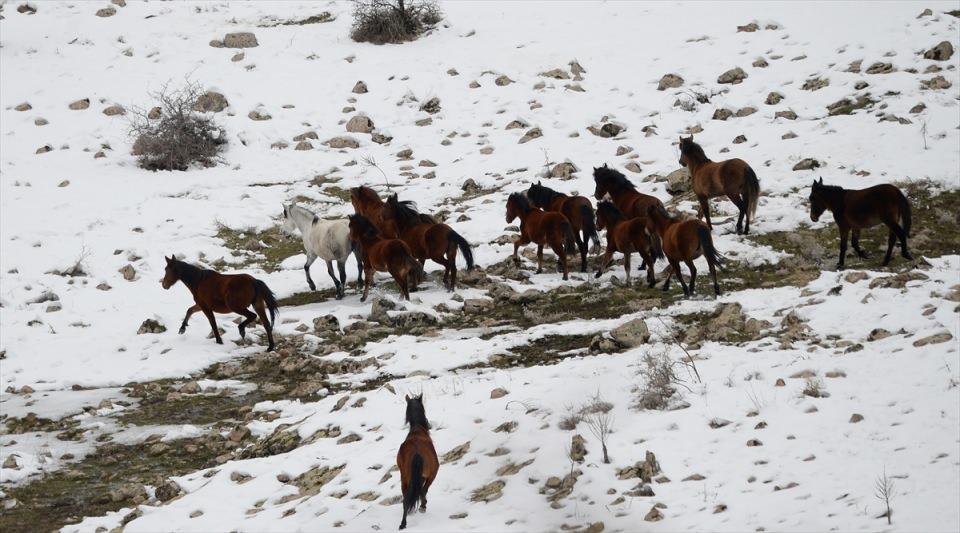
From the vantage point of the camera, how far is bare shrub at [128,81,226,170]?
20906 mm

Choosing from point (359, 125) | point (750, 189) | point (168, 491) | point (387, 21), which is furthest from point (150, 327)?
point (387, 21)

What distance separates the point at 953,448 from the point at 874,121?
43.9ft

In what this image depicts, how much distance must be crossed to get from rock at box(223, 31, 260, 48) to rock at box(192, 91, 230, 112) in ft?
13.8

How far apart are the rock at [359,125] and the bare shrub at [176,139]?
3261 mm

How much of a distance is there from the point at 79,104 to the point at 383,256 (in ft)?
46.5

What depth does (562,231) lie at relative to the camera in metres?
14.3

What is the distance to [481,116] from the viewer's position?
2275cm

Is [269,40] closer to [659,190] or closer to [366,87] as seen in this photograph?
[366,87]

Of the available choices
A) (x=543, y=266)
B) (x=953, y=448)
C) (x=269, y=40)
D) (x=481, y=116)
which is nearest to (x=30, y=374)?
(x=543, y=266)

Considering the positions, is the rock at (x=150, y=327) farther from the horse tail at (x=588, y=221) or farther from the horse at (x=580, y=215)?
the horse tail at (x=588, y=221)

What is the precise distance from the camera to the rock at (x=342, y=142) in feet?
72.8

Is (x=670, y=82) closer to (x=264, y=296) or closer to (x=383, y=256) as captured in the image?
(x=383, y=256)

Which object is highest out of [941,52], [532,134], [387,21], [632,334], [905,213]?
[387,21]

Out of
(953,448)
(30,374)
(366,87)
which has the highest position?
(366,87)
